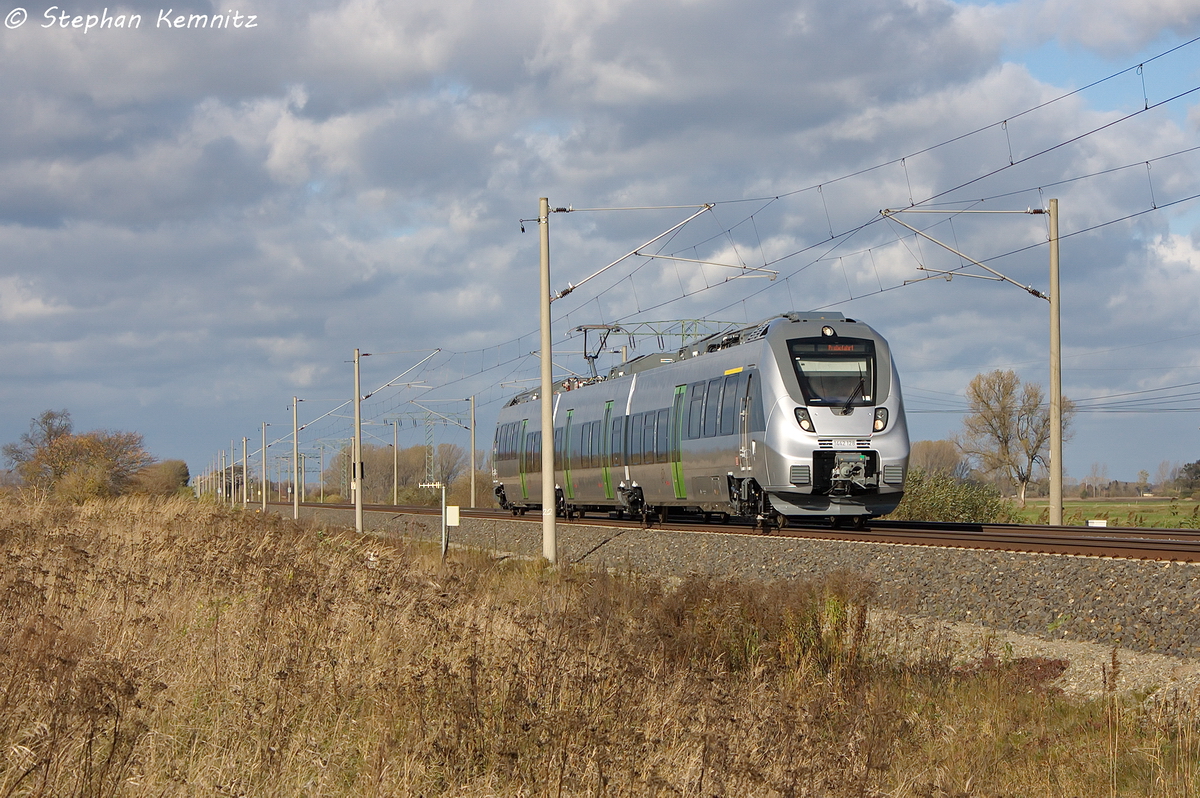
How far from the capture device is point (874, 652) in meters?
12.4

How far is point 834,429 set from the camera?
22.2 m

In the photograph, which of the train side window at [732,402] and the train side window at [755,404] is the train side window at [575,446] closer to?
the train side window at [732,402]

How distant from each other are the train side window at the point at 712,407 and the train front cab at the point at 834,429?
2.72 metres

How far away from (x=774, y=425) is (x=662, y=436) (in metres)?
6.35

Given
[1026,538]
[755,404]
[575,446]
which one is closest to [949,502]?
[575,446]

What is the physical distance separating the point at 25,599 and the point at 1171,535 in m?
19.4

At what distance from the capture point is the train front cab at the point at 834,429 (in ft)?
72.5

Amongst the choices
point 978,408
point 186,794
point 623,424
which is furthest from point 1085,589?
point 978,408

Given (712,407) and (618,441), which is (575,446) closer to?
(618,441)

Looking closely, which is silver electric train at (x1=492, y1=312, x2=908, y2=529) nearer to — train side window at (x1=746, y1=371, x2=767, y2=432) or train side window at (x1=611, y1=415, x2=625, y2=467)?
train side window at (x1=746, y1=371, x2=767, y2=432)

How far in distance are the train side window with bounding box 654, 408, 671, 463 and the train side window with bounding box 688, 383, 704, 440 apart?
127cm

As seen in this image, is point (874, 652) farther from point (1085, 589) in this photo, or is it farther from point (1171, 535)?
point (1171, 535)

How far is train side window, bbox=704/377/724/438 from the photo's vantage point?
2528 centimetres

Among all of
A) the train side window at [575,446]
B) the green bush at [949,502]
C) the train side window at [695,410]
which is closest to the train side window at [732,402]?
the train side window at [695,410]
